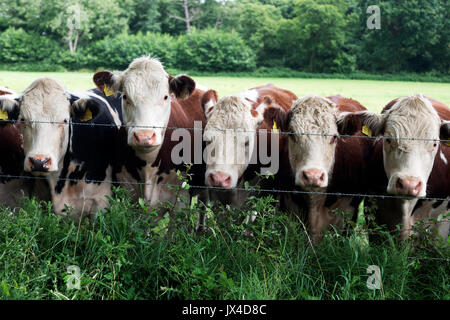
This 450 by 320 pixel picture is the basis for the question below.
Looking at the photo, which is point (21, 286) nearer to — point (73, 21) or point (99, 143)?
point (99, 143)

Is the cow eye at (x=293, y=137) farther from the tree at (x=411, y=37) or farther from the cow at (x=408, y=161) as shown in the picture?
the tree at (x=411, y=37)

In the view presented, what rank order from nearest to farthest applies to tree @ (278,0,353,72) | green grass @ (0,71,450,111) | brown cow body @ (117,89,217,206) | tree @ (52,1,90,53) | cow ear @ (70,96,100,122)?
1. cow ear @ (70,96,100,122)
2. brown cow body @ (117,89,217,206)
3. green grass @ (0,71,450,111)
4. tree @ (52,1,90,53)
5. tree @ (278,0,353,72)

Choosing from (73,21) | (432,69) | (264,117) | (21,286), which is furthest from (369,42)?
(21,286)

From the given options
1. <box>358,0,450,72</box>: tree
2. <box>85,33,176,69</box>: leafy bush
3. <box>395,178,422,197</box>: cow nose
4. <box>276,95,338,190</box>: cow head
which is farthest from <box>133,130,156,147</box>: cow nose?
<box>85,33,176,69</box>: leafy bush

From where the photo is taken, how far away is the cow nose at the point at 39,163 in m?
3.85

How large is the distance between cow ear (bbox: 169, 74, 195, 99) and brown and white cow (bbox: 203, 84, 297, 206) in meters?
0.30

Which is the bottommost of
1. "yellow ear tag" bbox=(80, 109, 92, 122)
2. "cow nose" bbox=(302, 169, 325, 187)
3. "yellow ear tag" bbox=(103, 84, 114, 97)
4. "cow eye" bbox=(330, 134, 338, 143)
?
"cow nose" bbox=(302, 169, 325, 187)

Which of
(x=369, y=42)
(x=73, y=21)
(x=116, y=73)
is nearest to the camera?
(x=116, y=73)

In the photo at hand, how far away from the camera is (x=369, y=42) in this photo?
114 ft

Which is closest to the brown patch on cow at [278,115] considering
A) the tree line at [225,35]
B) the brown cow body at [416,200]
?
the brown cow body at [416,200]

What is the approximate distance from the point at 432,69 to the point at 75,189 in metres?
30.2

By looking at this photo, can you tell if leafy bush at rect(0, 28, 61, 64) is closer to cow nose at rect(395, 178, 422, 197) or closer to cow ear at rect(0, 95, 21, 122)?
cow ear at rect(0, 95, 21, 122)

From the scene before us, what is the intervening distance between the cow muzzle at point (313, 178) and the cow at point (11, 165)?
2.75 m

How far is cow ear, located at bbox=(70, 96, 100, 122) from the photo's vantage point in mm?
4336
